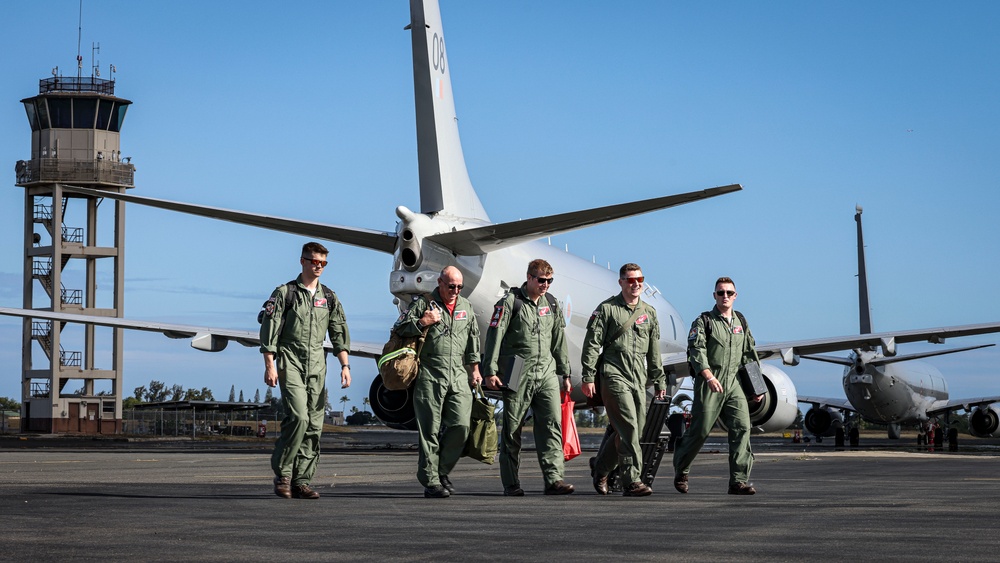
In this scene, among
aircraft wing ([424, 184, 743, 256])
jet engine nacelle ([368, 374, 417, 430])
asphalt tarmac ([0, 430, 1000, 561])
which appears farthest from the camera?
jet engine nacelle ([368, 374, 417, 430])

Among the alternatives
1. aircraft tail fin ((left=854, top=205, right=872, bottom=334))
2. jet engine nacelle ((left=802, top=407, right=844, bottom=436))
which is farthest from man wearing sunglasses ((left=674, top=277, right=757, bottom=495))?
jet engine nacelle ((left=802, top=407, right=844, bottom=436))

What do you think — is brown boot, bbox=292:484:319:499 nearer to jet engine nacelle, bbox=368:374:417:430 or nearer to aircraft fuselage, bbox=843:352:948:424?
jet engine nacelle, bbox=368:374:417:430

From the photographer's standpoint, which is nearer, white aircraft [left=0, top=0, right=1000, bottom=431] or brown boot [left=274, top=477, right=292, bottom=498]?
brown boot [left=274, top=477, right=292, bottom=498]

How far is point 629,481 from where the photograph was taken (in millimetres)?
12102

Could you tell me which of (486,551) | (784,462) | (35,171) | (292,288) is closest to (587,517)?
(486,551)

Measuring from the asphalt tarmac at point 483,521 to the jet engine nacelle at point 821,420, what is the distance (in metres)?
36.0

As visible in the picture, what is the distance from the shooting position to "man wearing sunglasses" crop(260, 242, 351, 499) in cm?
1109

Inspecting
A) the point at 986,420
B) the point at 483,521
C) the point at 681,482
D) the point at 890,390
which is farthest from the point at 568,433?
the point at 986,420

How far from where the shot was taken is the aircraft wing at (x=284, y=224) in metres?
16.0

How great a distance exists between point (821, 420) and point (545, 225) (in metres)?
35.5

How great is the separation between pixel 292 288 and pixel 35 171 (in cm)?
6043

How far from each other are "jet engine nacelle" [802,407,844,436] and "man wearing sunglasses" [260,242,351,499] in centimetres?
4132

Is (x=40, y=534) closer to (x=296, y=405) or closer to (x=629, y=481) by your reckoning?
(x=296, y=405)

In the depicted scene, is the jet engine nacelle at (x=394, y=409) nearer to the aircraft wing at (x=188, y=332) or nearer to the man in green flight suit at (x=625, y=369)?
the aircraft wing at (x=188, y=332)
